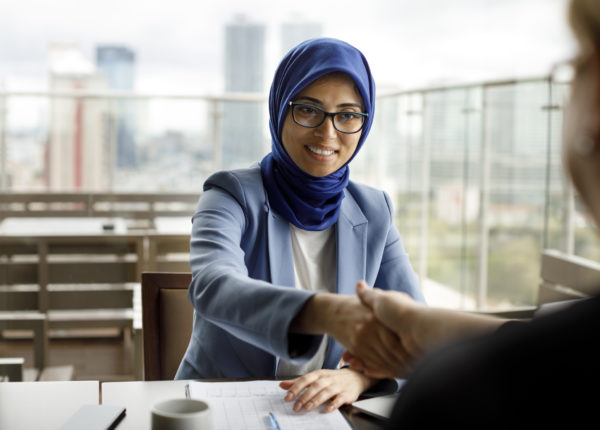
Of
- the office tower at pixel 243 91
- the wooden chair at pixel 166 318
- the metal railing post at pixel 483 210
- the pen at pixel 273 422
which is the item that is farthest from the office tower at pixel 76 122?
the pen at pixel 273 422

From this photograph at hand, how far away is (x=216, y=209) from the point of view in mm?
1389

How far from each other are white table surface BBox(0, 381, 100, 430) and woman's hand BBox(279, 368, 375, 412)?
0.32 meters

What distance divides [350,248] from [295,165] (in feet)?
0.72

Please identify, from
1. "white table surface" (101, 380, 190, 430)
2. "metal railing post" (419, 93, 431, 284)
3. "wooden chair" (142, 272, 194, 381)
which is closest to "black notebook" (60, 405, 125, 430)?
"white table surface" (101, 380, 190, 430)

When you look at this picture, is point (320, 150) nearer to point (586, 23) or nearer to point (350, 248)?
point (350, 248)

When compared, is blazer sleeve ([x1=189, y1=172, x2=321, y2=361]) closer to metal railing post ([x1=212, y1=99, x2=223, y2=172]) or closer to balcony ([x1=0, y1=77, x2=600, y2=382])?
balcony ([x1=0, y1=77, x2=600, y2=382])

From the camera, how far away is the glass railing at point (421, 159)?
10.5 feet

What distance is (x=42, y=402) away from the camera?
1112 mm

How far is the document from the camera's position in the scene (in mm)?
1011

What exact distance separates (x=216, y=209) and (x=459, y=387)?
3.35ft

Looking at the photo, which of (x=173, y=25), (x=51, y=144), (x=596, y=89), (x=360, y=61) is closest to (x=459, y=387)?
(x=596, y=89)

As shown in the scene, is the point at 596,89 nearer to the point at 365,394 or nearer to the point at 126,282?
the point at 365,394

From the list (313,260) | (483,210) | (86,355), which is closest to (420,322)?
(313,260)

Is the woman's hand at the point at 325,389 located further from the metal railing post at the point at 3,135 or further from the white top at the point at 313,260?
the metal railing post at the point at 3,135
